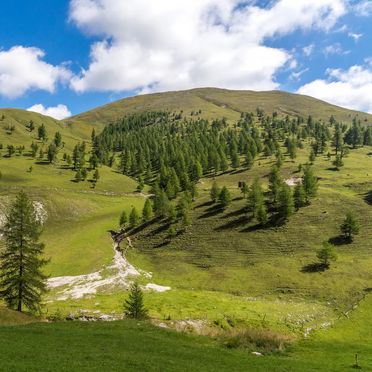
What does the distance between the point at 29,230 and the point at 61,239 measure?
6388 cm

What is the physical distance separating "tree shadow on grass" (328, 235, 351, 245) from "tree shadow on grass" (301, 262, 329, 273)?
12.6 metres

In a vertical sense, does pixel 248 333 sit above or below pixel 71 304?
above

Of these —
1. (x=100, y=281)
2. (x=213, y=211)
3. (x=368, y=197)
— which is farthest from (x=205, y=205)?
(x=100, y=281)

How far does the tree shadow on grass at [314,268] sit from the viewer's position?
276 feet

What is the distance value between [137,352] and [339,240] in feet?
248

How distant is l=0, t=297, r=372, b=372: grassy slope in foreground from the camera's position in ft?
99.7

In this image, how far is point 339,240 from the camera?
9731 centimetres

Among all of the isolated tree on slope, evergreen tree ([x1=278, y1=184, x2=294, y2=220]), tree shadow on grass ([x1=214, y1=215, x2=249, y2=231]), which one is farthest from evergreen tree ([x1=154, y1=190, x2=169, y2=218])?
the isolated tree on slope

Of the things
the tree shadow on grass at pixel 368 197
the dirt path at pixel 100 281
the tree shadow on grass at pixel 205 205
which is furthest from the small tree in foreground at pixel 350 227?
the dirt path at pixel 100 281

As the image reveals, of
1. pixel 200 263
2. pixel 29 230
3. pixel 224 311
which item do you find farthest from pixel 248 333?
pixel 200 263

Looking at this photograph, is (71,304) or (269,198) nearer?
(71,304)

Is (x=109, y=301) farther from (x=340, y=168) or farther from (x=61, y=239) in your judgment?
(x=340, y=168)

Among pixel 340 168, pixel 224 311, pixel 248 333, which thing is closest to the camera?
pixel 248 333

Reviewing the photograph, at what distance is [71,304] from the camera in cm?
7031
